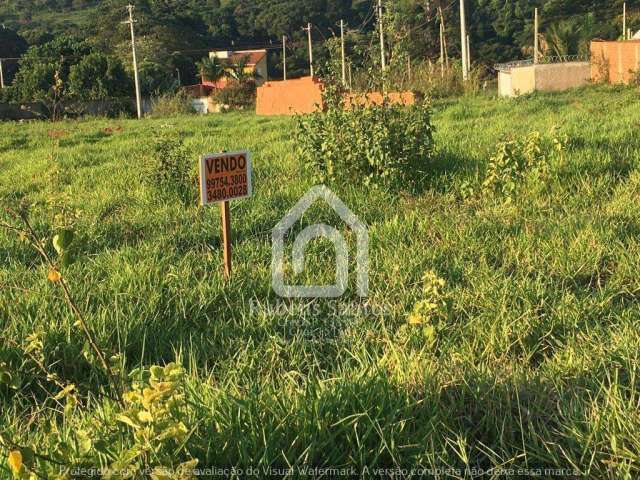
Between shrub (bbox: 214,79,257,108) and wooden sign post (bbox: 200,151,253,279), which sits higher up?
shrub (bbox: 214,79,257,108)

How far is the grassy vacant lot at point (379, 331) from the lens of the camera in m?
1.85

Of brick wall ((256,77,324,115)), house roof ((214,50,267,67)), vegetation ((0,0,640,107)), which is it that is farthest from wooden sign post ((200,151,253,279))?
house roof ((214,50,267,67))

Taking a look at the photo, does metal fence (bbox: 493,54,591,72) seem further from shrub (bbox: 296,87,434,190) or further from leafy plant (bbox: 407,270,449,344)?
leafy plant (bbox: 407,270,449,344)

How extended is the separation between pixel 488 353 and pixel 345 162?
3372 millimetres

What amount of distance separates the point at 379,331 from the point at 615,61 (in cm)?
2529

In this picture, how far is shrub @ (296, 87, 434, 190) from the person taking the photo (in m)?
5.47

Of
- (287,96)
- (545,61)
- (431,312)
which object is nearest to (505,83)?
(545,61)

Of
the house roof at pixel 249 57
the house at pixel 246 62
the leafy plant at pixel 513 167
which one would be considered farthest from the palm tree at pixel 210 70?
the leafy plant at pixel 513 167

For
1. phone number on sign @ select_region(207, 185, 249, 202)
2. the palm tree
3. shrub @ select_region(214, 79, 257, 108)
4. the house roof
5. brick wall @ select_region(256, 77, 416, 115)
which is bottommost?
phone number on sign @ select_region(207, 185, 249, 202)

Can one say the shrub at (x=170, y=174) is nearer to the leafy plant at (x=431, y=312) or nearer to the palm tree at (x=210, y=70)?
the leafy plant at (x=431, y=312)

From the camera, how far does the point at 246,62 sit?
5478cm

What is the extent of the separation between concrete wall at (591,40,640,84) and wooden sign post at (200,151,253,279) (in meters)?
21.6

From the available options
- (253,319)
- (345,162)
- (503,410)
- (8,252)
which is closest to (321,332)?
(253,319)

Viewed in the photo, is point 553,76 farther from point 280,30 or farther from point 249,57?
point 280,30
